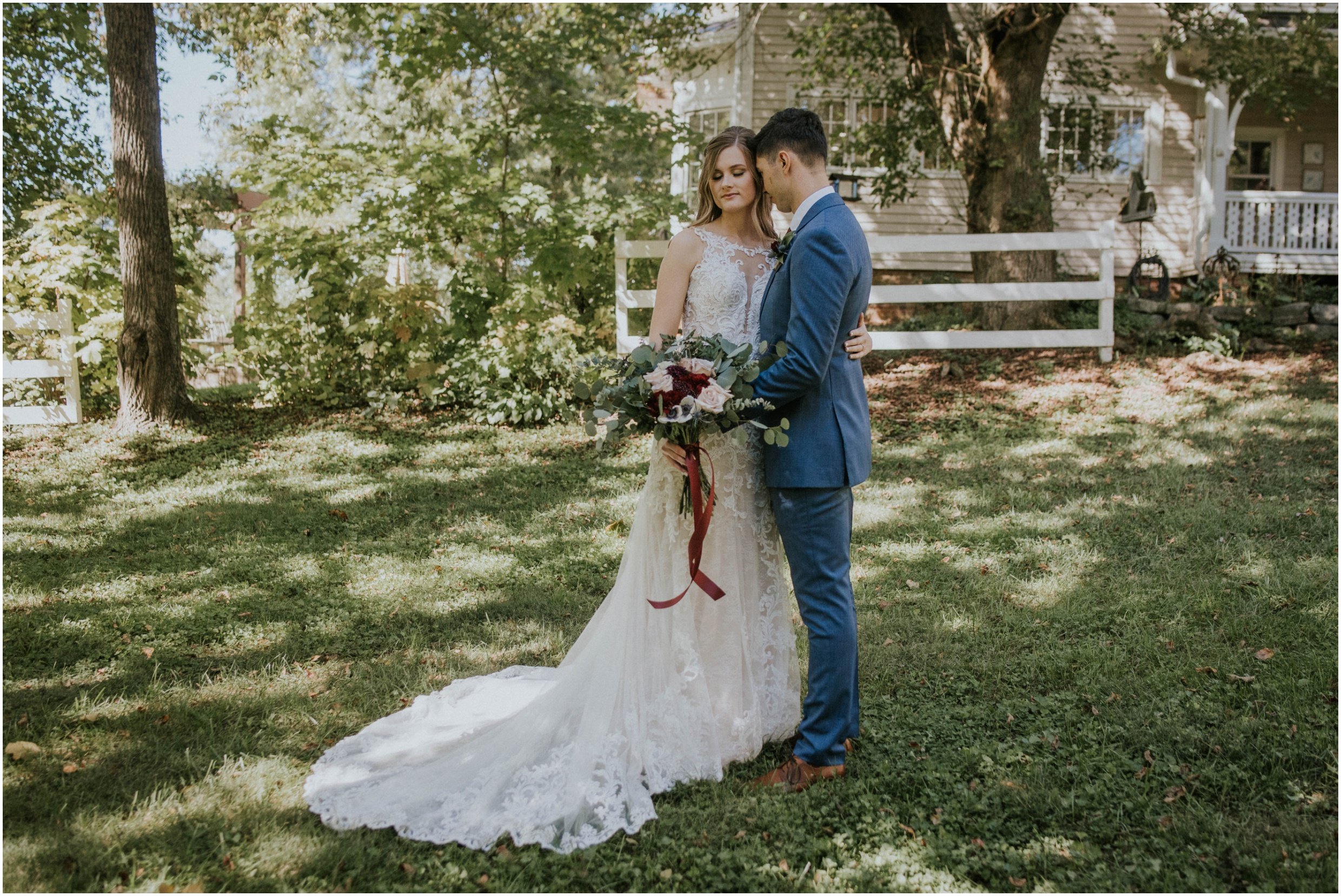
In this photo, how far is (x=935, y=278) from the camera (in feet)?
52.4

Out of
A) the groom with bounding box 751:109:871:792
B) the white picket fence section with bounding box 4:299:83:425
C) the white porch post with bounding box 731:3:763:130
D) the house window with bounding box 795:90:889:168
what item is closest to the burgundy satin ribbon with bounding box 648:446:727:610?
the groom with bounding box 751:109:871:792

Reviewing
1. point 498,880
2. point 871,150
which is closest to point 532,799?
point 498,880

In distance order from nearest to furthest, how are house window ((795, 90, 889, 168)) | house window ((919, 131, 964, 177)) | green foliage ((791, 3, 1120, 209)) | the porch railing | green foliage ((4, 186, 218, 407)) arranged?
green foliage ((4, 186, 218, 407)), green foliage ((791, 3, 1120, 209)), house window ((919, 131, 964, 177)), house window ((795, 90, 889, 168)), the porch railing

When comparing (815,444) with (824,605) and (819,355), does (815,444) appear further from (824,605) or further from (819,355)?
(824,605)

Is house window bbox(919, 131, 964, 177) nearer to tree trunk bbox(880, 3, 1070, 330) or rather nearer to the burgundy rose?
tree trunk bbox(880, 3, 1070, 330)

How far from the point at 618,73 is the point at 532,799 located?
30.0 m

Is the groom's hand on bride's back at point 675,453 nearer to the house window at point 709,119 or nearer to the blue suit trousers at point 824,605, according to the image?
the blue suit trousers at point 824,605

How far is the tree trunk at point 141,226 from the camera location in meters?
8.69

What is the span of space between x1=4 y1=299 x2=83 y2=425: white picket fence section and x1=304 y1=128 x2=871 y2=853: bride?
7.94 m

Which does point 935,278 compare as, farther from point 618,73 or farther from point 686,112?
point 618,73

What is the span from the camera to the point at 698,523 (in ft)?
10.7

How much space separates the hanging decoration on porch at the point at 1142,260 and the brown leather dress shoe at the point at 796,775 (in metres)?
12.8

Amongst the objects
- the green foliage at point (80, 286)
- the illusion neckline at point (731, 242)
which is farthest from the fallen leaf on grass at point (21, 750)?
the green foliage at point (80, 286)

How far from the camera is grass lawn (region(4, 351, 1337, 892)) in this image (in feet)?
9.32
